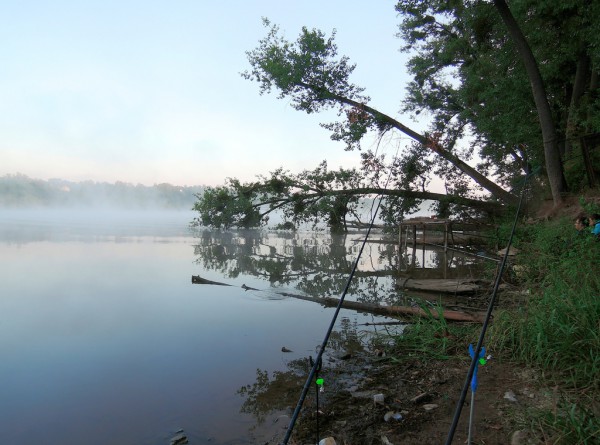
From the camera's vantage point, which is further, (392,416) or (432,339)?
(432,339)

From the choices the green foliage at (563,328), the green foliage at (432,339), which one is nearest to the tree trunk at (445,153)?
the green foliage at (563,328)

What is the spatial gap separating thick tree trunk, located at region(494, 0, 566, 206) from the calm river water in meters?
5.86

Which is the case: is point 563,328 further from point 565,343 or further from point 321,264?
point 321,264

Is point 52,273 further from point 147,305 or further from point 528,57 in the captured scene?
point 528,57

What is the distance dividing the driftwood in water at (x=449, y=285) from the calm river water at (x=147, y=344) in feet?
2.38

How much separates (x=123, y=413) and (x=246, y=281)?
726 centimetres

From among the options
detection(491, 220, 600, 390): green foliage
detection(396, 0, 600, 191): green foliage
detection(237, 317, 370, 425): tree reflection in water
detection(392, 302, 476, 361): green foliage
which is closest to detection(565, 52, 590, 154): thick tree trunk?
detection(396, 0, 600, 191): green foliage

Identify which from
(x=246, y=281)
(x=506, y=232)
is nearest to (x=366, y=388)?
(x=246, y=281)

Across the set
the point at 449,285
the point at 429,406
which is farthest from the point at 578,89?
the point at 429,406

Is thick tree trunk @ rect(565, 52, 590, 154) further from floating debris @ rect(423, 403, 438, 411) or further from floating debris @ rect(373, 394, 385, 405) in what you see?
floating debris @ rect(373, 394, 385, 405)

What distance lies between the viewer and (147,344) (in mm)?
5996

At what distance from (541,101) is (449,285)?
6.32 m

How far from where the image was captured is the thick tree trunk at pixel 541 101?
10.4 metres

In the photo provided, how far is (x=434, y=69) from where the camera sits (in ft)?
68.4
